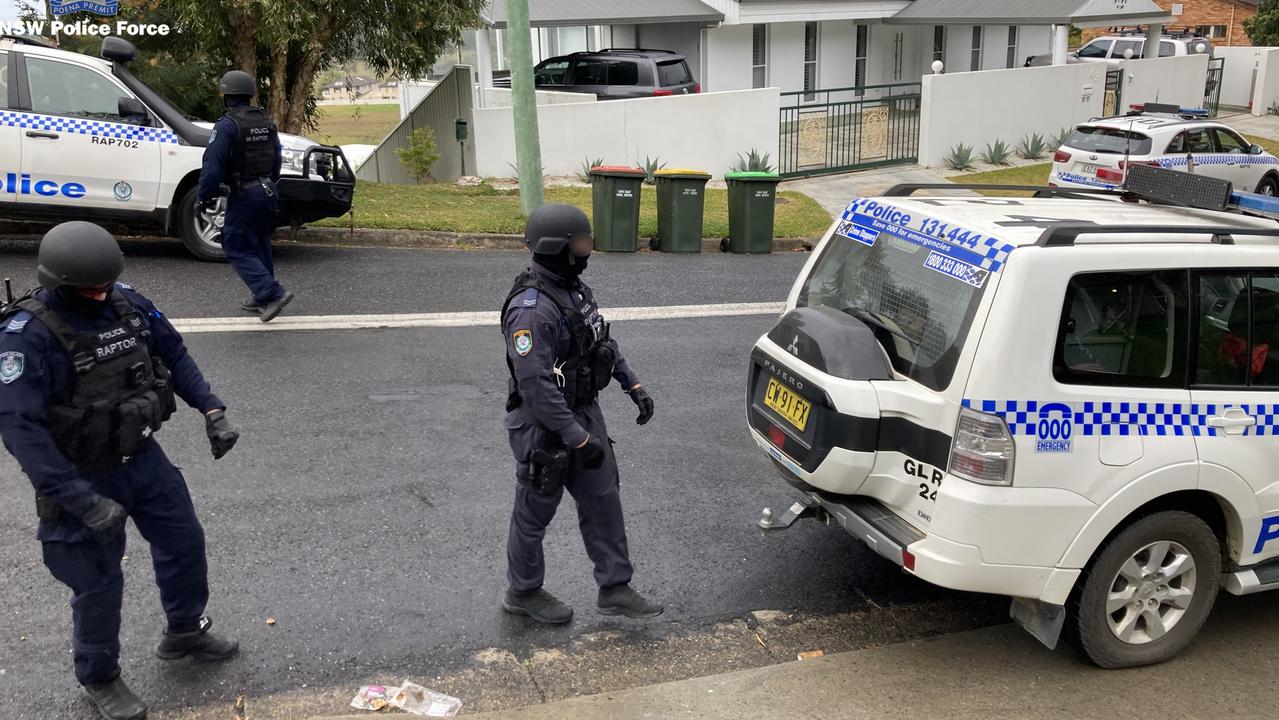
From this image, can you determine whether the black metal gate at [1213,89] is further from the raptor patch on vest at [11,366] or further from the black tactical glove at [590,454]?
the raptor patch on vest at [11,366]

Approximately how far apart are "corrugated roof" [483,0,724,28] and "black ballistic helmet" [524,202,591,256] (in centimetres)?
1843

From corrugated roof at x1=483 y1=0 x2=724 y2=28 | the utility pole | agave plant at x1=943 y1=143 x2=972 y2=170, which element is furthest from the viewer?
corrugated roof at x1=483 y1=0 x2=724 y2=28

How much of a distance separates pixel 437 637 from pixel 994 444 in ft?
7.54

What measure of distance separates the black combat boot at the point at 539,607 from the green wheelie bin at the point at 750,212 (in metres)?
8.85

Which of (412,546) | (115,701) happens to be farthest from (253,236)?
(115,701)

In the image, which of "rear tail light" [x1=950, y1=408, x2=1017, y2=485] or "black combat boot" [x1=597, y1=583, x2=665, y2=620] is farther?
"black combat boot" [x1=597, y1=583, x2=665, y2=620]

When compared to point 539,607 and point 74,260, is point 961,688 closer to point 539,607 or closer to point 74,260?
point 539,607

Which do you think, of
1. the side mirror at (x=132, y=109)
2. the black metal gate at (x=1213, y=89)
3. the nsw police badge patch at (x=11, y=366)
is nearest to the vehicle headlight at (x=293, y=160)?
the side mirror at (x=132, y=109)

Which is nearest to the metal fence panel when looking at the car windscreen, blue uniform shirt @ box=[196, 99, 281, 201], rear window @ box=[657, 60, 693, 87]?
rear window @ box=[657, 60, 693, 87]

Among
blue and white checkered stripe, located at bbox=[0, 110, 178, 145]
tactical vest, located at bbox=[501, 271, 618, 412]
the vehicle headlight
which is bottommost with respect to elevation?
tactical vest, located at bbox=[501, 271, 618, 412]

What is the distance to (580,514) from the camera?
4758 millimetres

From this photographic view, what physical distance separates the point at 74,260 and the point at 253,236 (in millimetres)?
5044

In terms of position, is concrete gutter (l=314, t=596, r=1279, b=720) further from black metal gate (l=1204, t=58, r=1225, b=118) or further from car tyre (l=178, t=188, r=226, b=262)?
black metal gate (l=1204, t=58, r=1225, b=118)

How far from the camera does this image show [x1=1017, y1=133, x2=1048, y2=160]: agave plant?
22.3 meters
